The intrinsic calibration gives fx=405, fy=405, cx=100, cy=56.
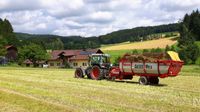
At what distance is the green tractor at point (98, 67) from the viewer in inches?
1202

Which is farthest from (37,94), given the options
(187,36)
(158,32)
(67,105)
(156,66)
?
(158,32)

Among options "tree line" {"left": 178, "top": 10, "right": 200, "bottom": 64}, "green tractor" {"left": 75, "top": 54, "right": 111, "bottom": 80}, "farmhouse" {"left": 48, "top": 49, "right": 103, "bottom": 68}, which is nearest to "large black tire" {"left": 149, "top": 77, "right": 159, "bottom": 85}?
"green tractor" {"left": 75, "top": 54, "right": 111, "bottom": 80}

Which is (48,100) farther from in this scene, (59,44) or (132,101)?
(59,44)

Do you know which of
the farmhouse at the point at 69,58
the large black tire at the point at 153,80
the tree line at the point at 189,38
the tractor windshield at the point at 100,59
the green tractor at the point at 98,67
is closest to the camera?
the large black tire at the point at 153,80

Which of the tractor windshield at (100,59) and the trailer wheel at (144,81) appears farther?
the tractor windshield at (100,59)

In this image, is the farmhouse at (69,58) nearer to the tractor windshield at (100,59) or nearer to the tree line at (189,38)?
the tree line at (189,38)

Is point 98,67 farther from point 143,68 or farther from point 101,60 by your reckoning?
point 143,68

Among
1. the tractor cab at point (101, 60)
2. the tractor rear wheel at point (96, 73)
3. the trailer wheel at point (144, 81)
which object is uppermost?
the tractor cab at point (101, 60)

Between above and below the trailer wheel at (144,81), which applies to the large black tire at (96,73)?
above

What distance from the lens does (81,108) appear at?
1462 cm

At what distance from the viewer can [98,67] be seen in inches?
1228

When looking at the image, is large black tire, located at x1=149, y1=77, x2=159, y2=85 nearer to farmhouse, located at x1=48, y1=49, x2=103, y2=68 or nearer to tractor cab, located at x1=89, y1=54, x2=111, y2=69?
tractor cab, located at x1=89, y1=54, x2=111, y2=69

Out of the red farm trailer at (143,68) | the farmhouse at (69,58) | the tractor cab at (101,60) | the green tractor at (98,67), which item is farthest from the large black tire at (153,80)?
the farmhouse at (69,58)

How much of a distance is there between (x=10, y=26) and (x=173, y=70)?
447 ft
